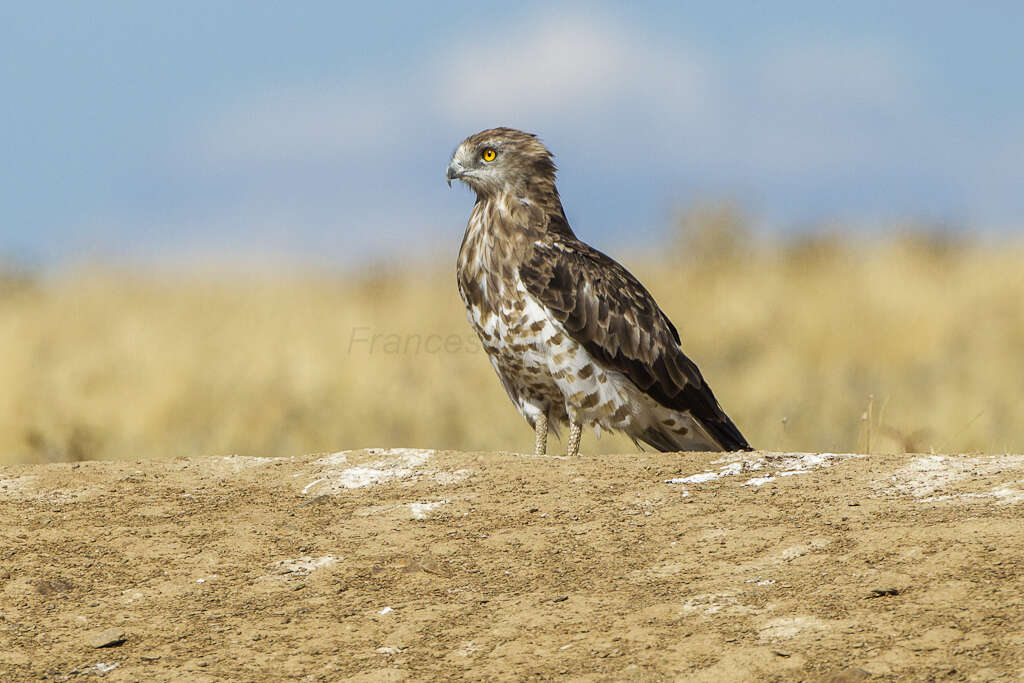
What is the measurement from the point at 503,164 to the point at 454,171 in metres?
0.32

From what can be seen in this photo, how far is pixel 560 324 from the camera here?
7.01 meters

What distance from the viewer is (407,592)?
4551 millimetres

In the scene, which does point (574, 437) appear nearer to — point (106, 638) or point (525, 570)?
point (525, 570)

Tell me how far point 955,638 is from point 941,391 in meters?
11.1

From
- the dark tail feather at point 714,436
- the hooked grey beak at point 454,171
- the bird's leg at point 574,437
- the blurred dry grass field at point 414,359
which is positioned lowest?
the blurred dry grass field at point 414,359

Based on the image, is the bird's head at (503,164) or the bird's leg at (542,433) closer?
the bird's leg at (542,433)

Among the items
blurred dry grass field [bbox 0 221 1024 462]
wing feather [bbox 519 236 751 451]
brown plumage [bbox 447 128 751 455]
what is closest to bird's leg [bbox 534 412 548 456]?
brown plumage [bbox 447 128 751 455]

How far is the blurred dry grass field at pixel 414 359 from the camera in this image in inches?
505

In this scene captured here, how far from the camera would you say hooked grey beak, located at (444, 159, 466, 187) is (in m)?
7.83

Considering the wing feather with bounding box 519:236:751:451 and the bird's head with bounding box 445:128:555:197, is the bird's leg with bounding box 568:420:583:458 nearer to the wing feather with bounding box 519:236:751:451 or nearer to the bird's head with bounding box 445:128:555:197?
the wing feather with bounding box 519:236:751:451

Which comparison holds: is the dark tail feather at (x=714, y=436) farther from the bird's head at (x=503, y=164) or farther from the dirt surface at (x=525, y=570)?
the dirt surface at (x=525, y=570)

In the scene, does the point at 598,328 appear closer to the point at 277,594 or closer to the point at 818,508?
the point at 818,508

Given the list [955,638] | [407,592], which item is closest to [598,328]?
[407,592]

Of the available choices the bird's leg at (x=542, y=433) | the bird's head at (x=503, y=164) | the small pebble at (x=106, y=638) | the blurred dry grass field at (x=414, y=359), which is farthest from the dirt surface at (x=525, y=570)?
the blurred dry grass field at (x=414, y=359)
